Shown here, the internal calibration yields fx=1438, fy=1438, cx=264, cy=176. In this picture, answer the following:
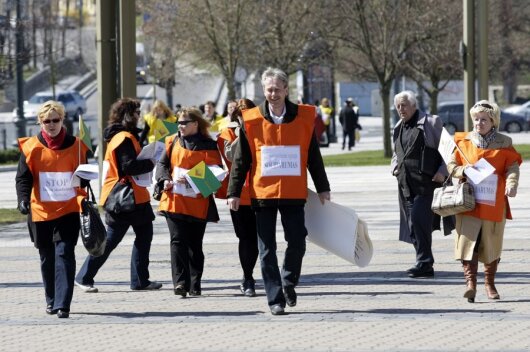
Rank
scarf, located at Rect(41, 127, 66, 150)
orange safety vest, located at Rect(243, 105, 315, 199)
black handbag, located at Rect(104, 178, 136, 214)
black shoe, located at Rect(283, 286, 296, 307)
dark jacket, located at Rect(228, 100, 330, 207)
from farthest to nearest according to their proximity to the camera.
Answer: black handbag, located at Rect(104, 178, 136, 214)
scarf, located at Rect(41, 127, 66, 150)
black shoe, located at Rect(283, 286, 296, 307)
dark jacket, located at Rect(228, 100, 330, 207)
orange safety vest, located at Rect(243, 105, 315, 199)

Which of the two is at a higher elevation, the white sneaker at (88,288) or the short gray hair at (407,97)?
the short gray hair at (407,97)

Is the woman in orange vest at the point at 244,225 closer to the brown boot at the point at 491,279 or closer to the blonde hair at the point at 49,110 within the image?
the blonde hair at the point at 49,110

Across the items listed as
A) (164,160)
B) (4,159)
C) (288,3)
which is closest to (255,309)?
(164,160)

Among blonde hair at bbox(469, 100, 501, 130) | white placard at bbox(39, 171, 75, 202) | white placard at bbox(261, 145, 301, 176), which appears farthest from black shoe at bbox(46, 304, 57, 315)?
blonde hair at bbox(469, 100, 501, 130)

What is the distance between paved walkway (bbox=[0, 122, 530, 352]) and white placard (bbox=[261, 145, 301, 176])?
1029mm

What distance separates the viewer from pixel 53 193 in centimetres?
1048

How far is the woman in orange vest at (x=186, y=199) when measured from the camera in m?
11.5

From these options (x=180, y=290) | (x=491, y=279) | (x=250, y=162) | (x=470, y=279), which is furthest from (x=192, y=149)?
(x=491, y=279)

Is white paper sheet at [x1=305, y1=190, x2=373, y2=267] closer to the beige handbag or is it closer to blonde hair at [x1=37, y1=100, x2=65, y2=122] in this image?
the beige handbag

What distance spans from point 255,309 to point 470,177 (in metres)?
1.88

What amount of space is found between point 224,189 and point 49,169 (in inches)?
74.6

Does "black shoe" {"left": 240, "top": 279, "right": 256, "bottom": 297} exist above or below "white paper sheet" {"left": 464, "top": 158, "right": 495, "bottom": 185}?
below

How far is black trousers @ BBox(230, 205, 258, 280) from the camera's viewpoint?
1170 cm

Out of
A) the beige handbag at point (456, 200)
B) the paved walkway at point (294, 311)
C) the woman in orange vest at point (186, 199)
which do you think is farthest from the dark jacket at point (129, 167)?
the beige handbag at point (456, 200)
